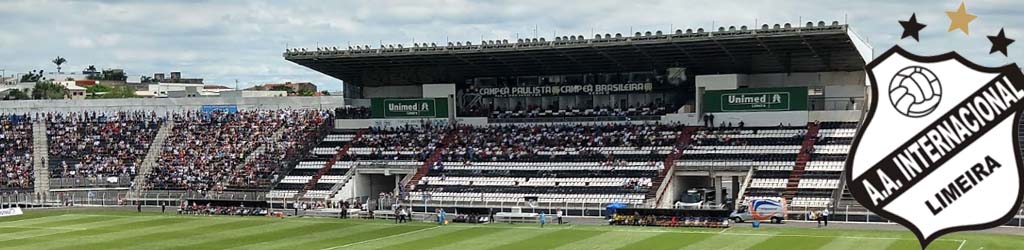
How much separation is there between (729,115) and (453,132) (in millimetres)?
16975

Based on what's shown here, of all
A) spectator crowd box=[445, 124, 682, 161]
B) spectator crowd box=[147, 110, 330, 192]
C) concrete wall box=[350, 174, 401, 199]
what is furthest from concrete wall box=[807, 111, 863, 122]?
spectator crowd box=[147, 110, 330, 192]

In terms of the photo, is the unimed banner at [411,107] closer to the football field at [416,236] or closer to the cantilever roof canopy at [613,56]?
the cantilever roof canopy at [613,56]

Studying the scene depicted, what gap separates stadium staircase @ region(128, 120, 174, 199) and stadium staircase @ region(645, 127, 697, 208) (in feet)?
99.9

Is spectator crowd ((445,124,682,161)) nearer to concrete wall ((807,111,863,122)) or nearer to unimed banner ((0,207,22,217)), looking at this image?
concrete wall ((807,111,863,122))

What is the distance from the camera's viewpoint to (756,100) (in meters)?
64.2

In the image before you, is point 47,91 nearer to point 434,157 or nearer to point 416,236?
point 434,157

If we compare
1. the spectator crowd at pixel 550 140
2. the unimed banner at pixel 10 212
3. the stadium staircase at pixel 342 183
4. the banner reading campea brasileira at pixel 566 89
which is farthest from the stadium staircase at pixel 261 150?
the banner reading campea brasileira at pixel 566 89

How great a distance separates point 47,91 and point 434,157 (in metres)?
91.2

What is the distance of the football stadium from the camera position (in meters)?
49.4

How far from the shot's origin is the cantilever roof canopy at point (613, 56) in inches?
2365

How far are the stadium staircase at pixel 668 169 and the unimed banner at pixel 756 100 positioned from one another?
6.24 ft

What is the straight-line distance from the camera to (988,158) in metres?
12.0

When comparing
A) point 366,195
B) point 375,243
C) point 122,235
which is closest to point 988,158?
point 375,243

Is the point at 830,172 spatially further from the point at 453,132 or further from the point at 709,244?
the point at 453,132
